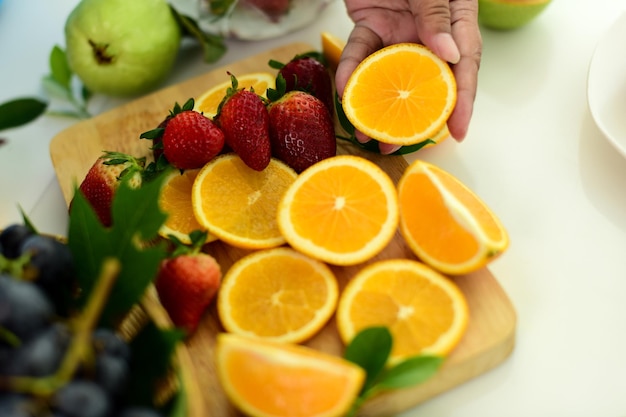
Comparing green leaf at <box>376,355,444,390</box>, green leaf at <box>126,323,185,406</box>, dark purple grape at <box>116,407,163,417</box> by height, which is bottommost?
green leaf at <box>376,355,444,390</box>

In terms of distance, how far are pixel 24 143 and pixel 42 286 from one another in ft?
2.21

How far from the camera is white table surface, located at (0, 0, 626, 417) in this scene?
0.90m

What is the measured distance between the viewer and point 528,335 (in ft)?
3.09

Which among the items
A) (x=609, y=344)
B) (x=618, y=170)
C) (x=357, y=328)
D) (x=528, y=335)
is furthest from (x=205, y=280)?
(x=618, y=170)

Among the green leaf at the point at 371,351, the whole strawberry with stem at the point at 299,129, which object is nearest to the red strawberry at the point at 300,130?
the whole strawberry with stem at the point at 299,129

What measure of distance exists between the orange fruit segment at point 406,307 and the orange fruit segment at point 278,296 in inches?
1.4

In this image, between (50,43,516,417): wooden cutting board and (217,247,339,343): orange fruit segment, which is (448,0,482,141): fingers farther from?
(217,247,339,343): orange fruit segment

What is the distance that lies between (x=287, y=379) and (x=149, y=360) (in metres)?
0.15

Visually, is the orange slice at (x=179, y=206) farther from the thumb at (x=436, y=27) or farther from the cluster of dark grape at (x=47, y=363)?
the thumb at (x=436, y=27)

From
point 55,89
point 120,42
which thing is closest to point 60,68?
point 55,89

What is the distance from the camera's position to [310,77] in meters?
1.14

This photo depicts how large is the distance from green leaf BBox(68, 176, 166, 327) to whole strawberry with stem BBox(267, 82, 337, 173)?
306mm

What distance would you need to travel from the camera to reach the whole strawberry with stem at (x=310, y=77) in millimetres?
→ 1138

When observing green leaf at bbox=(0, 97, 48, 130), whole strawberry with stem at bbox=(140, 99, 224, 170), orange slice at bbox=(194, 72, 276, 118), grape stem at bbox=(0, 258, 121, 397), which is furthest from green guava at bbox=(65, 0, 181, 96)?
grape stem at bbox=(0, 258, 121, 397)
